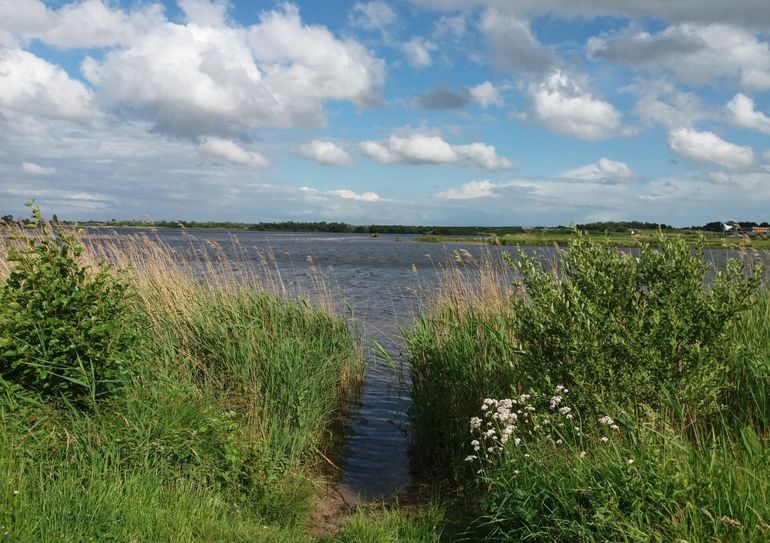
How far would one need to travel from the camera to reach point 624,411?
5.44m

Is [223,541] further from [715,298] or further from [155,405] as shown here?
[715,298]

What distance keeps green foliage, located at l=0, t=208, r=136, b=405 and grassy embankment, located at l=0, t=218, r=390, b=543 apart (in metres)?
0.01

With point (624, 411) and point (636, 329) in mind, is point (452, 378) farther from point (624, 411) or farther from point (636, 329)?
point (624, 411)

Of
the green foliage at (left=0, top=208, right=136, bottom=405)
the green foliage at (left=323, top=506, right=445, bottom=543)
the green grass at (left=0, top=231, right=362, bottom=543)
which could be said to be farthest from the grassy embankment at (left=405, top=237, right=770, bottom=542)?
the green foliage at (left=0, top=208, right=136, bottom=405)

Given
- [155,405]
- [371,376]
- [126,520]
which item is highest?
[155,405]

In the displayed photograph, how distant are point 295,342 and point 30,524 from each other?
470 cm

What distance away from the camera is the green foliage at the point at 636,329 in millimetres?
5812

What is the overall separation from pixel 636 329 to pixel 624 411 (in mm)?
818

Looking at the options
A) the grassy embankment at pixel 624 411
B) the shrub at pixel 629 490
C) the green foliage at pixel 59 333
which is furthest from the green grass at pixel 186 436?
the shrub at pixel 629 490

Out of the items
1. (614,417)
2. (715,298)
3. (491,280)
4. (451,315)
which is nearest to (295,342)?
(451,315)

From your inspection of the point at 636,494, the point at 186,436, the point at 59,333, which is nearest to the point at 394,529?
the point at 186,436

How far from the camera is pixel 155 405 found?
633 cm

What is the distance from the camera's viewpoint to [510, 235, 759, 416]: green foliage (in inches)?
229

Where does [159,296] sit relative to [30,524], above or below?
above
